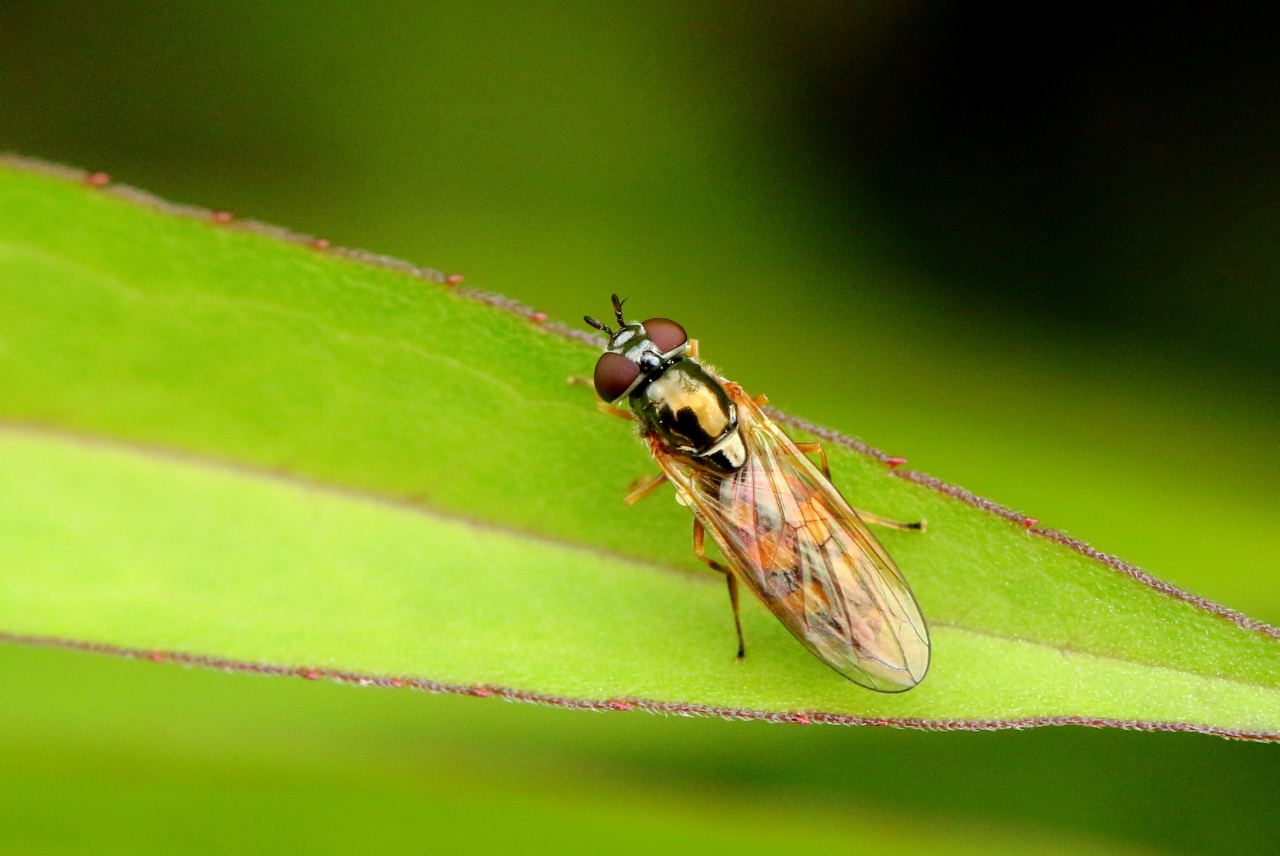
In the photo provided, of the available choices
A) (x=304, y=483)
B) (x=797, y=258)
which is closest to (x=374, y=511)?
(x=304, y=483)

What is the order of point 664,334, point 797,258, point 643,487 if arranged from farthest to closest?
point 797,258, point 664,334, point 643,487

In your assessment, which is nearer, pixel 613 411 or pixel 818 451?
pixel 818 451

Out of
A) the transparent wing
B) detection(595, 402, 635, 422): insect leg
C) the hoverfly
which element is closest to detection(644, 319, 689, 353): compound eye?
the hoverfly

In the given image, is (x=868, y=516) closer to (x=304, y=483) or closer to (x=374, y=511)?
(x=374, y=511)

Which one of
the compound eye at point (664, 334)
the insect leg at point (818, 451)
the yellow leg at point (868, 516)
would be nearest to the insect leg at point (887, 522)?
the yellow leg at point (868, 516)

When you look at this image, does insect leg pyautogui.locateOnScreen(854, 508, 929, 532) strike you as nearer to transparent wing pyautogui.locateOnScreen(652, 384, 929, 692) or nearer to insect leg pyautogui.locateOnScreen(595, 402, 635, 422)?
transparent wing pyautogui.locateOnScreen(652, 384, 929, 692)

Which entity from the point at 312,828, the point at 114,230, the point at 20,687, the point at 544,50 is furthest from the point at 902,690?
the point at 544,50

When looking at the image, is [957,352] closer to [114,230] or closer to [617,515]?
[617,515]
